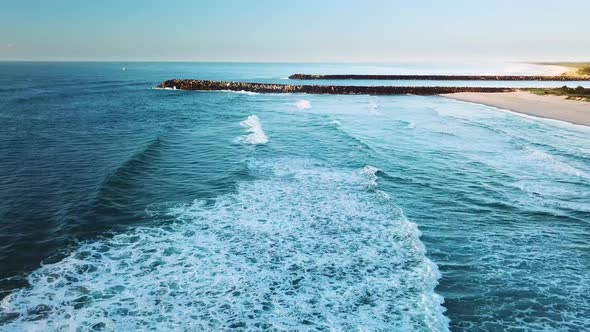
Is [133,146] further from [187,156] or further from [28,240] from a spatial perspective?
[28,240]

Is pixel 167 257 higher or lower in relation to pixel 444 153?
lower

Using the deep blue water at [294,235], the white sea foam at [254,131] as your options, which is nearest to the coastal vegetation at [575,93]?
the deep blue water at [294,235]

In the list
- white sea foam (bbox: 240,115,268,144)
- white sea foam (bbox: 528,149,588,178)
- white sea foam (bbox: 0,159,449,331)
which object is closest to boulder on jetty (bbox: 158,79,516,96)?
white sea foam (bbox: 240,115,268,144)

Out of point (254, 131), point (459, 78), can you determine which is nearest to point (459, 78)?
point (459, 78)

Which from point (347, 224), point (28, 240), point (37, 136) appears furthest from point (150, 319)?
point (37, 136)

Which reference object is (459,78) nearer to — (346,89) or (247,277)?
(346,89)

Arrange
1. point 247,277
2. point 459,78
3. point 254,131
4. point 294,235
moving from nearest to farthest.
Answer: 1. point 247,277
2. point 294,235
3. point 254,131
4. point 459,78

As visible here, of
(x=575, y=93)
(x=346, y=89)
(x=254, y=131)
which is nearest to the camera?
(x=254, y=131)

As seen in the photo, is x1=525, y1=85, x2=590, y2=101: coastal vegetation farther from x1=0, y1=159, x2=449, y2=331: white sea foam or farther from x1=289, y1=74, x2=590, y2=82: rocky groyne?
x1=289, y1=74, x2=590, y2=82: rocky groyne
